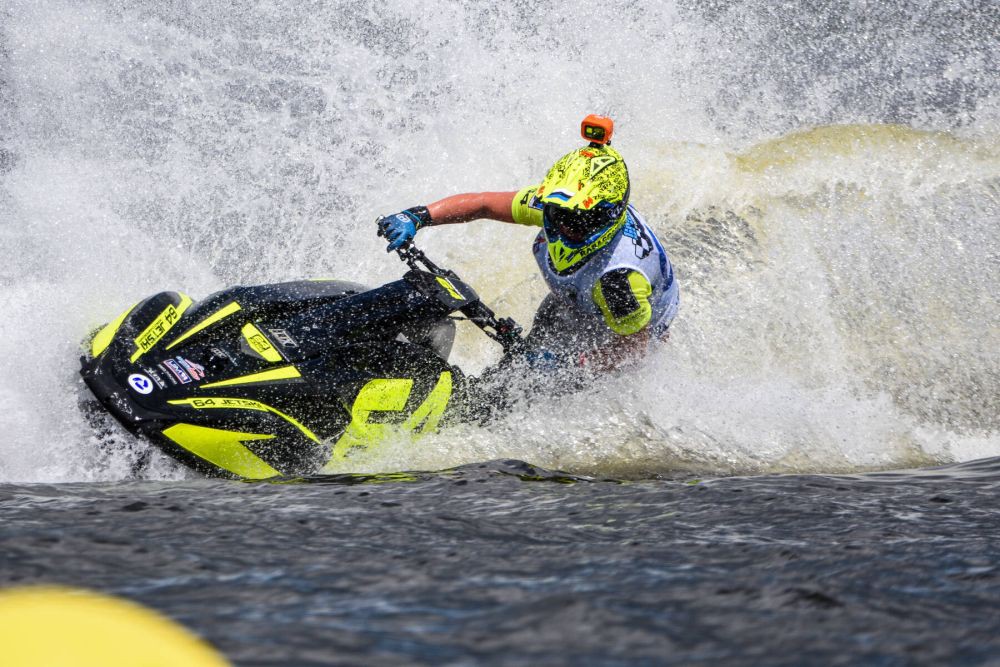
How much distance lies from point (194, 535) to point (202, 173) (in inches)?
211

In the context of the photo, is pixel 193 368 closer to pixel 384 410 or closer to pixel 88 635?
pixel 384 410

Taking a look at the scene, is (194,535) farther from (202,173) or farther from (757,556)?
(202,173)

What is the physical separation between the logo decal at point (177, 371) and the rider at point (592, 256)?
1.02 metres

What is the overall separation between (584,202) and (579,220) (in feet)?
0.35

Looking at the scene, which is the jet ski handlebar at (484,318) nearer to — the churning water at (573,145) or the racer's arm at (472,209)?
the churning water at (573,145)

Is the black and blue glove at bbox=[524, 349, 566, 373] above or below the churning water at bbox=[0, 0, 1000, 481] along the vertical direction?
below

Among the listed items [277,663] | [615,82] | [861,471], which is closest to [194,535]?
[277,663]

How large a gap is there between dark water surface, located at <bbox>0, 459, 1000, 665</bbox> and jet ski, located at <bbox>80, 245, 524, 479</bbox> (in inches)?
10.2

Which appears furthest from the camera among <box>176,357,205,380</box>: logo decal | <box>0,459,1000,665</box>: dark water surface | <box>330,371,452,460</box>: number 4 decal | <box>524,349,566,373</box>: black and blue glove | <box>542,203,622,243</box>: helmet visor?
<box>524,349,566,373</box>: black and blue glove

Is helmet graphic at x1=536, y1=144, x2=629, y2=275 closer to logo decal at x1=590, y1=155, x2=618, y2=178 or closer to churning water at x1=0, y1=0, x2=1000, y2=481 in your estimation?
logo decal at x1=590, y1=155, x2=618, y2=178

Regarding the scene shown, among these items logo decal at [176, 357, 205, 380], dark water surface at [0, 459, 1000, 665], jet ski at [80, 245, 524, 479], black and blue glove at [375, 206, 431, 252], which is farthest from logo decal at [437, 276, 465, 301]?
logo decal at [176, 357, 205, 380]

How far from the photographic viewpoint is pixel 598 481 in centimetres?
388

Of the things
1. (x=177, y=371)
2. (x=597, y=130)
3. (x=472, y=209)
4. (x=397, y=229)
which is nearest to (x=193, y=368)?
(x=177, y=371)

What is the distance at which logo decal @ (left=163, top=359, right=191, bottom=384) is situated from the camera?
384 cm
